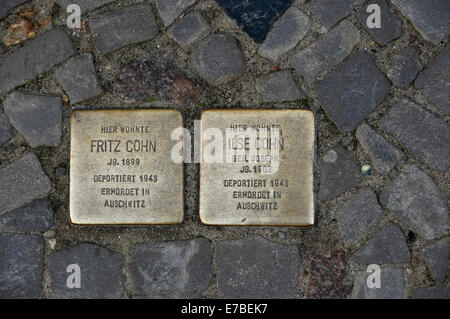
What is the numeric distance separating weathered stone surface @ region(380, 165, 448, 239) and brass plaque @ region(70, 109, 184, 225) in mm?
701

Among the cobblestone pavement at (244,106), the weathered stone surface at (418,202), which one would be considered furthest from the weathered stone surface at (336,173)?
the weathered stone surface at (418,202)

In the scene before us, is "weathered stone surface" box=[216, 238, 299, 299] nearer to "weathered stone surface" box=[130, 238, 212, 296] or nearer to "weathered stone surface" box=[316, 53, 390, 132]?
"weathered stone surface" box=[130, 238, 212, 296]

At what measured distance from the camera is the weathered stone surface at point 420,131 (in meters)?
1.23

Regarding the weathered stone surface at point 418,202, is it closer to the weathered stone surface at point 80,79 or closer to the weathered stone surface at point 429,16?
the weathered stone surface at point 429,16

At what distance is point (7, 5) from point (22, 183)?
603 millimetres

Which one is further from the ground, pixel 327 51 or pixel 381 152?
pixel 327 51

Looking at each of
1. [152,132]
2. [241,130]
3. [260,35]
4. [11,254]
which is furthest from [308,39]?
[11,254]

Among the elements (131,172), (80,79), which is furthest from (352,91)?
(80,79)

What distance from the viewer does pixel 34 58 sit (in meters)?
1.27

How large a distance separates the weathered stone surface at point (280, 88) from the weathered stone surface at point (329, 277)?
1.76 ft

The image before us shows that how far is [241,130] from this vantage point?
48.7 inches

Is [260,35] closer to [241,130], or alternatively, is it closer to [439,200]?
[241,130]

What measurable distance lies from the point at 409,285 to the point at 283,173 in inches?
22.0

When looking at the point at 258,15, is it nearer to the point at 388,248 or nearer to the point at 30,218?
the point at 388,248
